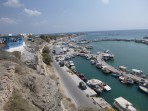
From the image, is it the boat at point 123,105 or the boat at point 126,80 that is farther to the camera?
the boat at point 126,80

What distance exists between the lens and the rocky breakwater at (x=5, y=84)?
1418 centimetres

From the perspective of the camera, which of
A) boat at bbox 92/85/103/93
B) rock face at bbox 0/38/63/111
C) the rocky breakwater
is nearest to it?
the rocky breakwater

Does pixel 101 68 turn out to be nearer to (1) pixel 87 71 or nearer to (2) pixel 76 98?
(1) pixel 87 71

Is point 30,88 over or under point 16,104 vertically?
under

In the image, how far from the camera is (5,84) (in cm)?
1550

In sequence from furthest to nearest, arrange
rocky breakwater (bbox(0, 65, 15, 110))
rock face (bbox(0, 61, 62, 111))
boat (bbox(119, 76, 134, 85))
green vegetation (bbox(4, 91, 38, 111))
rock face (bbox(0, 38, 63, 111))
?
boat (bbox(119, 76, 134, 85)) < rock face (bbox(0, 61, 62, 111)) < rock face (bbox(0, 38, 63, 111)) < rocky breakwater (bbox(0, 65, 15, 110)) < green vegetation (bbox(4, 91, 38, 111))

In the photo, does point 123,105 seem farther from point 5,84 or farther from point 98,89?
point 5,84

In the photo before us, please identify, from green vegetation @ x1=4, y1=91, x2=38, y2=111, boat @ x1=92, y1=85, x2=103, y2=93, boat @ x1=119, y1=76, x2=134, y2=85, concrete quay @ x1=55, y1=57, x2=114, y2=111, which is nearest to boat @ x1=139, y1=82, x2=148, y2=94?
boat @ x1=119, y1=76, x2=134, y2=85

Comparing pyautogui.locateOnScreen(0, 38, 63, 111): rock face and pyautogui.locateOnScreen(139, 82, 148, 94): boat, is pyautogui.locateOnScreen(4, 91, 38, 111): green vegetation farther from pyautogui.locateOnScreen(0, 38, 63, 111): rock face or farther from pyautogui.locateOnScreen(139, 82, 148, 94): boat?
pyautogui.locateOnScreen(139, 82, 148, 94): boat

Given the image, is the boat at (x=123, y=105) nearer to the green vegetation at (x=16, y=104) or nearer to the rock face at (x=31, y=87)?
the rock face at (x=31, y=87)

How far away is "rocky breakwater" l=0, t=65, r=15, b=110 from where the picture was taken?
46.5 ft

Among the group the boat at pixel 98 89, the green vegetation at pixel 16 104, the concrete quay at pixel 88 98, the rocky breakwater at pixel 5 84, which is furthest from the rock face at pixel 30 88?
the boat at pixel 98 89

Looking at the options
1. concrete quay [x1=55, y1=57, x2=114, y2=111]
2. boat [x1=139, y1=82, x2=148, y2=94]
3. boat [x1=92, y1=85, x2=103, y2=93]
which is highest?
concrete quay [x1=55, y1=57, x2=114, y2=111]

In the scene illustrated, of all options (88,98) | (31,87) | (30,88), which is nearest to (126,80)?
(88,98)
